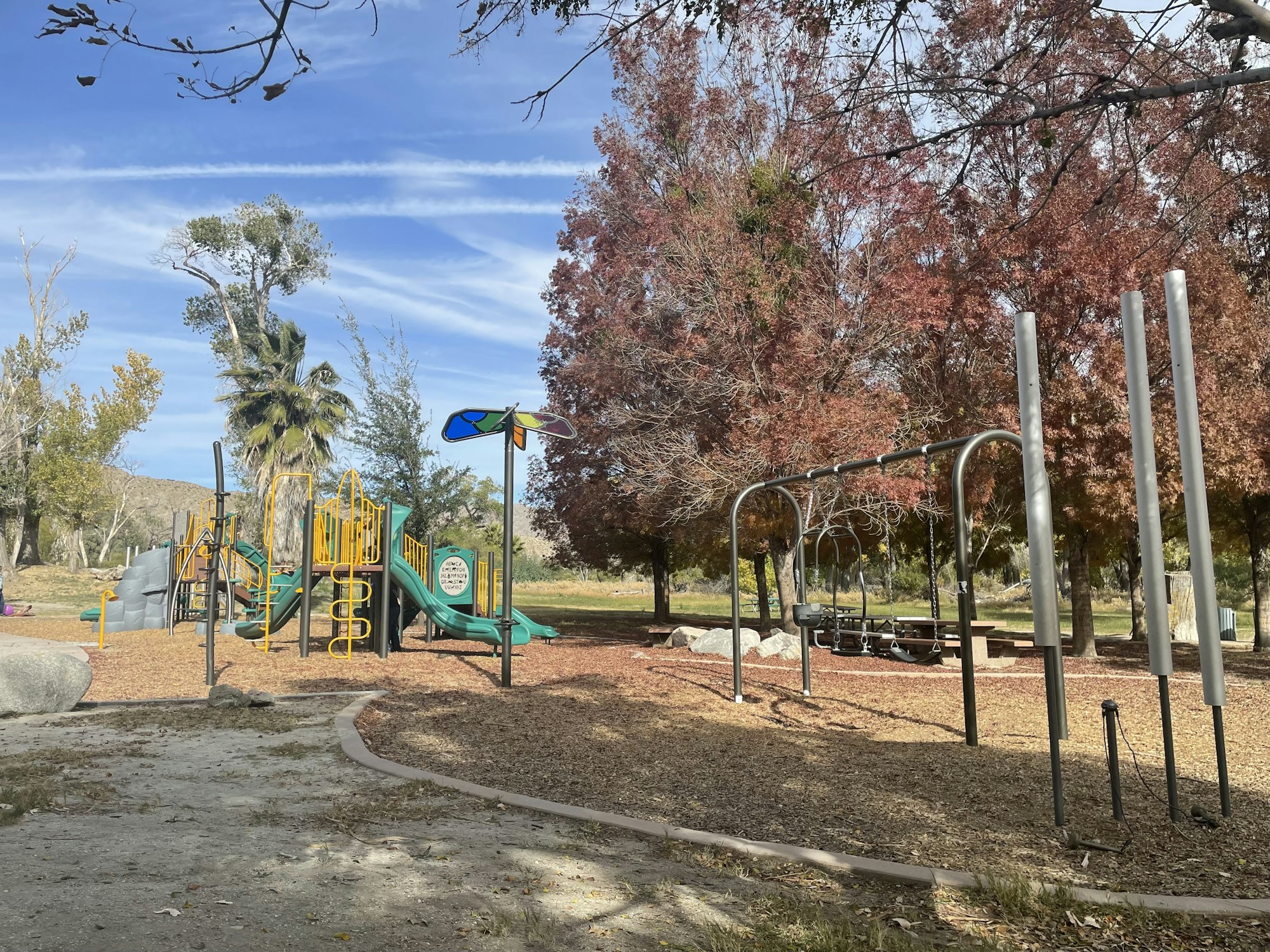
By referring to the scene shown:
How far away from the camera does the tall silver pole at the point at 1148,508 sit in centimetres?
495

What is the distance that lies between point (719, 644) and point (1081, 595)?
→ 6.06m

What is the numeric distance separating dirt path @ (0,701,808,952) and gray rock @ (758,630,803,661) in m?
9.36

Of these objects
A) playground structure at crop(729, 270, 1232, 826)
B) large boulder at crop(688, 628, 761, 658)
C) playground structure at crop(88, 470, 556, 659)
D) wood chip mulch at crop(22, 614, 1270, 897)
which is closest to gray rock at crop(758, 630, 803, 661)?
large boulder at crop(688, 628, 761, 658)

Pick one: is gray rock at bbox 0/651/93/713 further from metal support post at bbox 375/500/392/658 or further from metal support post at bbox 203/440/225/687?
metal support post at bbox 375/500/392/658

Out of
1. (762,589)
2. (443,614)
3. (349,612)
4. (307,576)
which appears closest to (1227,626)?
(762,589)

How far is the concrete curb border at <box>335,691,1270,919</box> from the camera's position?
3623 mm

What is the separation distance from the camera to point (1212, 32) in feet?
13.7

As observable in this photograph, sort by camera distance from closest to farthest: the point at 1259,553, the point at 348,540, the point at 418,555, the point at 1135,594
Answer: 1. the point at 348,540
2. the point at 418,555
3. the point at 1259,553
4. the point at 1135,594

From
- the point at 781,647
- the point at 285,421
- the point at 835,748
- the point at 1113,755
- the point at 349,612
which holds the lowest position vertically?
the point at 835,748

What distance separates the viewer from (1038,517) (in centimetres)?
570

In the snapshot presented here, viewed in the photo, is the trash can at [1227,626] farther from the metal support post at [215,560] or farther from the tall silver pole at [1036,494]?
the metal support post at [215,560]

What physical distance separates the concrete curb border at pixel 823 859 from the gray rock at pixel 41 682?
3.70 metres

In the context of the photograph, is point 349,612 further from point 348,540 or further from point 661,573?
point 661,573

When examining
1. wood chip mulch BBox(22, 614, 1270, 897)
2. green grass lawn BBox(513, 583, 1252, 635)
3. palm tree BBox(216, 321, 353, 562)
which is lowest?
green grass lawn BBox(513, 583, 1252, 635)
